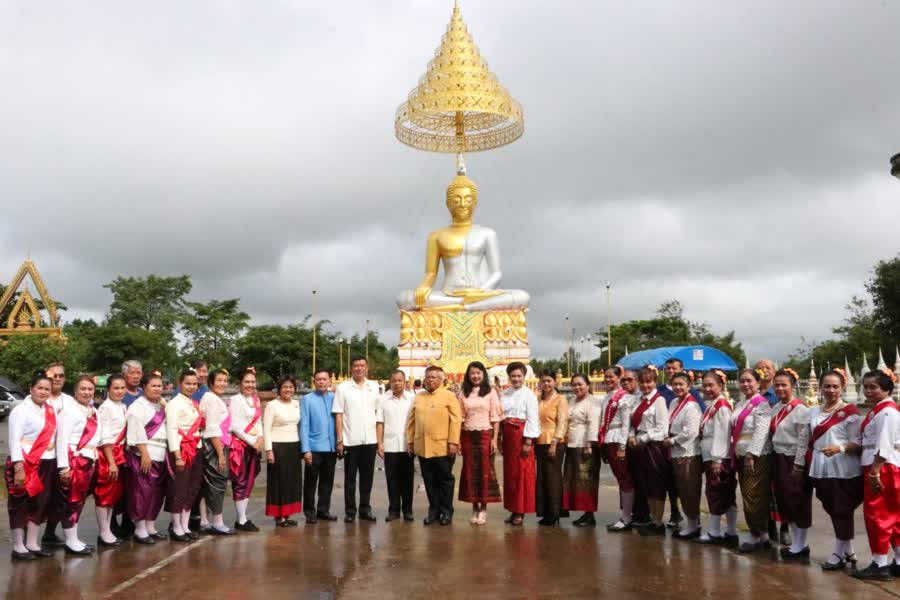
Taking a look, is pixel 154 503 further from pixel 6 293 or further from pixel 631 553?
pixel 6 293

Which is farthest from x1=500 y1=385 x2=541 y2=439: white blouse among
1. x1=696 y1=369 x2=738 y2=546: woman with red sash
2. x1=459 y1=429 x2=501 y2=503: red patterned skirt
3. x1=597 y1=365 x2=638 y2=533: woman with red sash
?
x1=696 y1=369 x2=738 y2=546: woman with red sash

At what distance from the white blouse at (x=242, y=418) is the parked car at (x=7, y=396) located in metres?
17.7

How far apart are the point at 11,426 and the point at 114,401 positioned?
0.82 m

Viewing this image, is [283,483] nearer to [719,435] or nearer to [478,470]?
[478,470]

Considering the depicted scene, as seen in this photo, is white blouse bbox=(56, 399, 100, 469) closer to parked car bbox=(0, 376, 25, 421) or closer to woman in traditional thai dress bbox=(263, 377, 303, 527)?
woman in traditional thai dress bbox=(263, 377, 303, 527)

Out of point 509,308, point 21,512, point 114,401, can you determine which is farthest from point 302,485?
point 509,308

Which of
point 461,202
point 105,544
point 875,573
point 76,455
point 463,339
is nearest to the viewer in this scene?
point 875,573

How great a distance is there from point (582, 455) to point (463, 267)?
15037 mm

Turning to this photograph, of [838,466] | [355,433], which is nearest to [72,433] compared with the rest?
[355,433]

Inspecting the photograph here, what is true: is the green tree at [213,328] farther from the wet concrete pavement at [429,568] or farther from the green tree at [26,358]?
the wet concrete pavement at [429,568]

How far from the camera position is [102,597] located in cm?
482

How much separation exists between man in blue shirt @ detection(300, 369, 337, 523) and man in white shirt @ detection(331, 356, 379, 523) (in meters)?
0.10

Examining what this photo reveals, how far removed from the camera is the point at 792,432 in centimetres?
607

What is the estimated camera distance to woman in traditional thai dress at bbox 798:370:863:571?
5.59m
